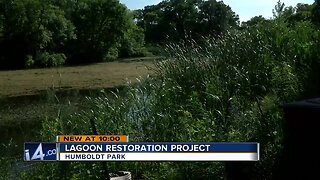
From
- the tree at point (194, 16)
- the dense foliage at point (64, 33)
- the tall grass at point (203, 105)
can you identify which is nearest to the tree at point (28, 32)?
the dense foliage at point (64, 33)

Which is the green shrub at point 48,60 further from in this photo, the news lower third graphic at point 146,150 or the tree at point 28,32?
the news lower third graphic at point 146,150

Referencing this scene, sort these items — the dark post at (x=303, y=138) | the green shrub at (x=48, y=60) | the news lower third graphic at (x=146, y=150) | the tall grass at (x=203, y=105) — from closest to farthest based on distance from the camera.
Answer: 1. the news lower third graphic at (x=146, y=150)
2. the dark post at (x=303, y=138)
3. the tall grass at (x=203, y=105)
4. the green shrub at (x=48, y=60)

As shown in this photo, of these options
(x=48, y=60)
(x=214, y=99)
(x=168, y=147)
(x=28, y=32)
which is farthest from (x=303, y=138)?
(x=28, y=32)

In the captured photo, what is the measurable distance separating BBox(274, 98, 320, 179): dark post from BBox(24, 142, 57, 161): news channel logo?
1767mm

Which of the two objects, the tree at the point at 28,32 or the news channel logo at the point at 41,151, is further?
the tree at the point at 28,32

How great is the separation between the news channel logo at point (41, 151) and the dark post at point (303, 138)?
1767 millimetres

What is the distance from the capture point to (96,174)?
5.20 m

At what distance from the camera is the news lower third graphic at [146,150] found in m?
2.80

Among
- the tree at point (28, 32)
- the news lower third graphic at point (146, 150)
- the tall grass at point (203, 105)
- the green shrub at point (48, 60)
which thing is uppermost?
→ the tree at point (28, 32)

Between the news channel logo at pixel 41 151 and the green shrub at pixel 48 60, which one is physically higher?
the green shrub at pixel 48 60

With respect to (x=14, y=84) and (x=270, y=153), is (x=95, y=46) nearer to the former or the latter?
(x=14, y=84)

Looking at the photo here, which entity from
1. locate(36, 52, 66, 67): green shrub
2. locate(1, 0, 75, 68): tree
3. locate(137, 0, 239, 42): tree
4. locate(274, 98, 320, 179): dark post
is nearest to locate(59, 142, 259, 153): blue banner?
locate(274, 98, 320, 179): dark post

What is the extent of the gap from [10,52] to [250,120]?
3929 centimetres

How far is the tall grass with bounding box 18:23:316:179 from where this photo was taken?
4969 millimetres
